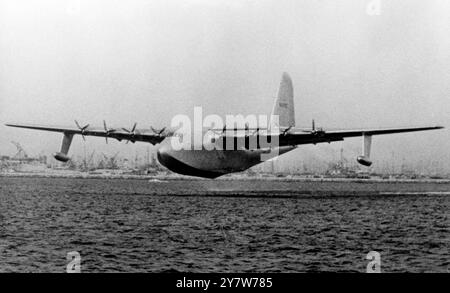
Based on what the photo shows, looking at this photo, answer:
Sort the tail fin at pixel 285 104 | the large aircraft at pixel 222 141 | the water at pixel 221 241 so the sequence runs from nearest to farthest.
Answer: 1. the water at pixel 221 241
2. the large aircraft at pixel 222 141
3. the tail fin at pixel 285 104

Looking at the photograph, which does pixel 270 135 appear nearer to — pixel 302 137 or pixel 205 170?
pixel 302 137

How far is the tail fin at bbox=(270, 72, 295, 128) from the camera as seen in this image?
72.4 m

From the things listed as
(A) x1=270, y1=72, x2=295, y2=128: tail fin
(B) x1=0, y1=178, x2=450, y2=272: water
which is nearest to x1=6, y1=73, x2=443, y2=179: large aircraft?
(B) x1=0, y1=178, x2=450, y2=272: water

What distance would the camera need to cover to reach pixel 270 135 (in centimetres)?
5344

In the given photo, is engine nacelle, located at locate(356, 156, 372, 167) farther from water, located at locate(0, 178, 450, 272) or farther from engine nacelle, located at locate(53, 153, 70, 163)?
engine nacelle, located at locate(53, 153, 70, 163)

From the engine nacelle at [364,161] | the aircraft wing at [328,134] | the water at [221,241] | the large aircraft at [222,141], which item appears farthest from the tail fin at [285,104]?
the water at [221,241]

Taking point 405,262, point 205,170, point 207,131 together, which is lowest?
point 405,262

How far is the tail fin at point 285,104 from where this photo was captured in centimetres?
7238

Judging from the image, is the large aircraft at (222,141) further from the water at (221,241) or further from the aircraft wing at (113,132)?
the water at (221,241)

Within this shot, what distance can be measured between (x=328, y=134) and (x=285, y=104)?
2233 centimetres

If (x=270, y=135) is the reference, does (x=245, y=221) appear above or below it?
below

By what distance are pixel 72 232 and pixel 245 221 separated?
1068 centimetres

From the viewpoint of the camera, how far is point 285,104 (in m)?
73.4
